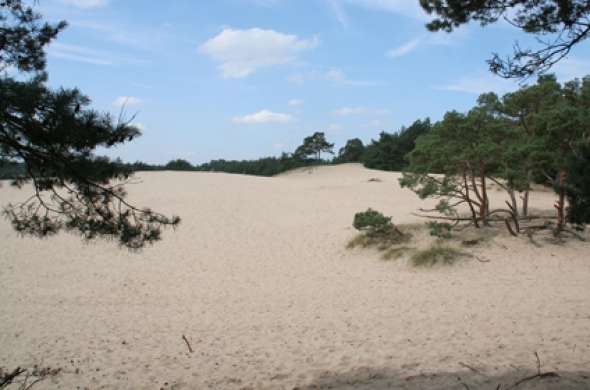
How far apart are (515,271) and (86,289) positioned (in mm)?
10114

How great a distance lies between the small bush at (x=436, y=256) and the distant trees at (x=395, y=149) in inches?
1117

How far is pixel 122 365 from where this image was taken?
20.6 ft

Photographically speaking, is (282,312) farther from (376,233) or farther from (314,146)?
(314,146)

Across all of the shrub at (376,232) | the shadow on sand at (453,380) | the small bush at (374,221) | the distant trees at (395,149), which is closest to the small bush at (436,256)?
the shrub at (376,232)

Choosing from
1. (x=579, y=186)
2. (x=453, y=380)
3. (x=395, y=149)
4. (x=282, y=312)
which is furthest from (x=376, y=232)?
(x=395, y=149)

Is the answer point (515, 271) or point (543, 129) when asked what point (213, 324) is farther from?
point (543, 129)

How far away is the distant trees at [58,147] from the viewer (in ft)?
9.87

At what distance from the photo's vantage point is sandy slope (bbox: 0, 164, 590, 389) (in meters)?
5.66

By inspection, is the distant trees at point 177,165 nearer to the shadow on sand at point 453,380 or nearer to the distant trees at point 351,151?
the distant trees at point 351,151

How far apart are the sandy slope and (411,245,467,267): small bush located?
1.03 ft

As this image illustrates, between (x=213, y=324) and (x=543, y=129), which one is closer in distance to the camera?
(x=213, y=324)

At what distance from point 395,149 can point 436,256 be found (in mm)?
30252

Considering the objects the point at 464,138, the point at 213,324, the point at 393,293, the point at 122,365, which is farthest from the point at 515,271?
the point at 122,365

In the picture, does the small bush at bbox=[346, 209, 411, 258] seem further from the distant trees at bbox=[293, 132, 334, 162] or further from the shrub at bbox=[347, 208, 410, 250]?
the distant trees at bbox=[293, 132, 334, 162]
